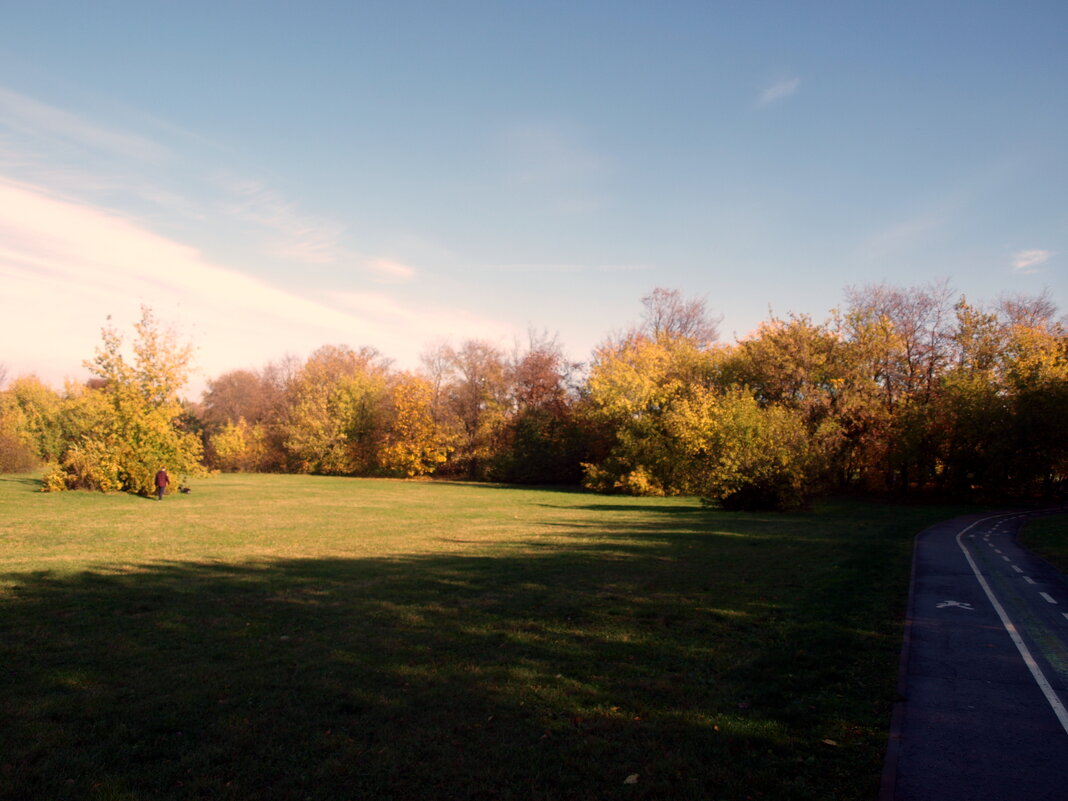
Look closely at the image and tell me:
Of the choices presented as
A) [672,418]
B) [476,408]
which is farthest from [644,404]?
[476,408]

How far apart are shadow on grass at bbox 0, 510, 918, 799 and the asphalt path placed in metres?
0.48

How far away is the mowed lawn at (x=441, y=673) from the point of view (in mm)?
4941

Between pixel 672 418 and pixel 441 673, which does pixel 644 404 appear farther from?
pixel 441 673

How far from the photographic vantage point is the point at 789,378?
41.9 meters

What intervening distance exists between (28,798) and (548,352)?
205ft

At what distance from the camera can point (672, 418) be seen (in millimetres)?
39406

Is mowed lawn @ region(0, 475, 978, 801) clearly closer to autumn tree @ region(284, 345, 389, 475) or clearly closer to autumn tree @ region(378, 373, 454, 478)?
autumn tree @ region(378, 373, 454, 478)

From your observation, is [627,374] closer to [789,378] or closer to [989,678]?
[789,378]

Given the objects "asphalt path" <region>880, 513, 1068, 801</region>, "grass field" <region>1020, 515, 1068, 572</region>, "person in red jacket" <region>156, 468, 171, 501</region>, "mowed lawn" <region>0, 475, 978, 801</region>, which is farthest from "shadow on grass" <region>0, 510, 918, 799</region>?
"person in red jacket" <region>156, 468, 171, 501</region>

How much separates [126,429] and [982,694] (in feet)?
119

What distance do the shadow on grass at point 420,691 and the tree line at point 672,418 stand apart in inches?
844

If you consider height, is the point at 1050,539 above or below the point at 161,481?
below

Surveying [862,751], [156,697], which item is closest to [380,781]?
[156,697]

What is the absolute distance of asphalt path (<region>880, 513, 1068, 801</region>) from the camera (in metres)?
5.05
